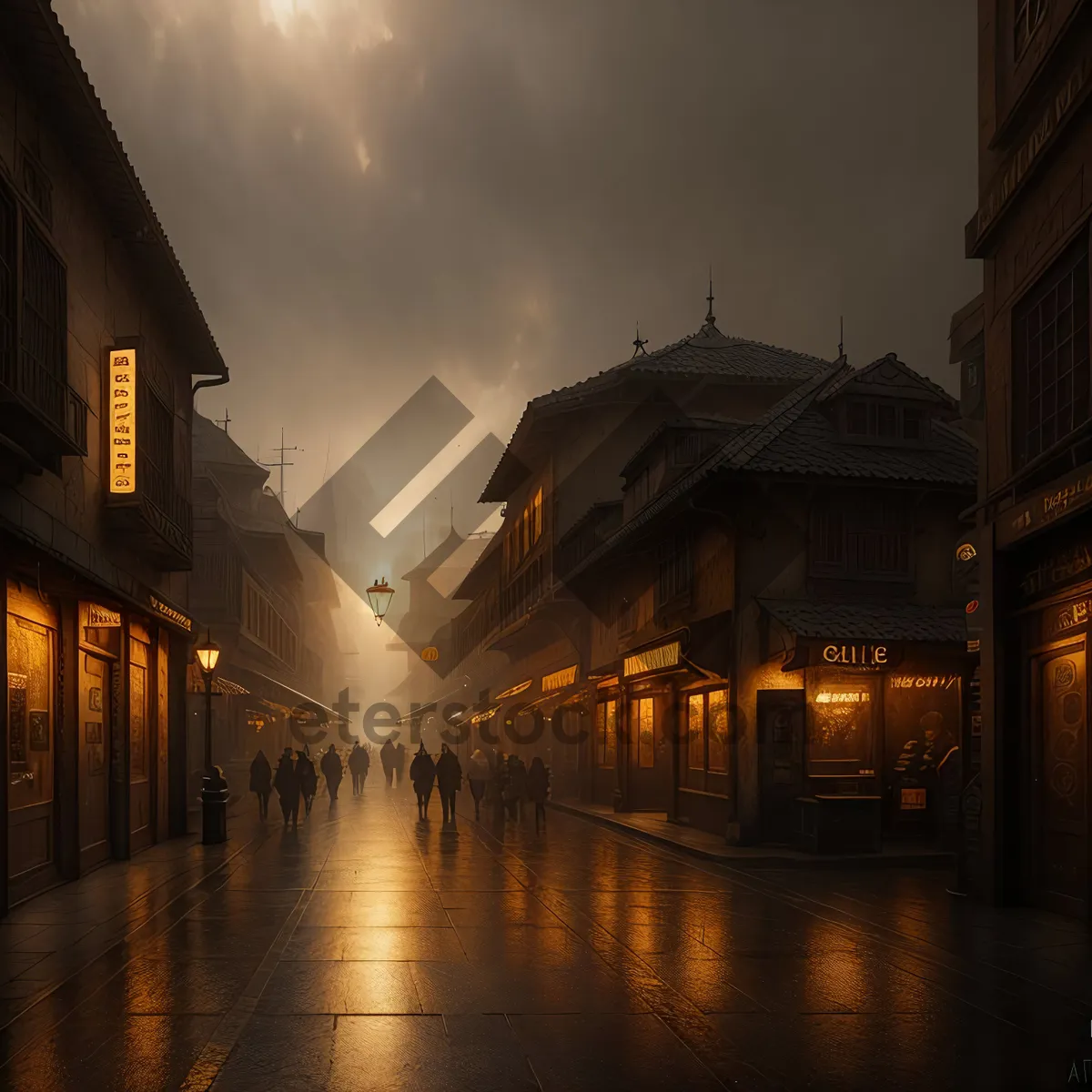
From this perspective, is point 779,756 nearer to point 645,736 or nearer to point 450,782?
point 645,736

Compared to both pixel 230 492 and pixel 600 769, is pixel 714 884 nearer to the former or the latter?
pixel 600 769

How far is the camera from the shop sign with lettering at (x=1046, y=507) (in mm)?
11828

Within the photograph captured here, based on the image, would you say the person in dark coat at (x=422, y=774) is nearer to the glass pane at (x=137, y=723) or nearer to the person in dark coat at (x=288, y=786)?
the person in dark coat at (x=288, y=786)

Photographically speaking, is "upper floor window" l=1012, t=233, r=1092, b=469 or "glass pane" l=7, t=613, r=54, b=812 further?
"glass pane" l=7, t=613, r=54, b=812

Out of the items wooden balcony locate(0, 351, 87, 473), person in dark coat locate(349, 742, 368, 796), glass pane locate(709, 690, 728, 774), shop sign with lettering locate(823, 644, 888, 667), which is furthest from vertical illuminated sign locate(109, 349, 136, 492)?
person in dark coat locate(349, 742, 368, 796)

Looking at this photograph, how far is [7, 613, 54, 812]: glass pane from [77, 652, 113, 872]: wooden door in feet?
4.60

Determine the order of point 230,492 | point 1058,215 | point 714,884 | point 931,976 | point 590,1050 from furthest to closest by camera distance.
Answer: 1. point 230,492
2. point 714,884
3. point 1058,215
4. point 931,976
5. point 590,1050

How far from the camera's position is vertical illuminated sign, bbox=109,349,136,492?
60.7 ft

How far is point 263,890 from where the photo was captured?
15961mm

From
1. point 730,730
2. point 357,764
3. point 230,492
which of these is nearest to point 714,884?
point 730,730

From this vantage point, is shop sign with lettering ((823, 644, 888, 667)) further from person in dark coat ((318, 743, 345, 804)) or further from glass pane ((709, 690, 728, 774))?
person in dark coat ((318, 743, 345, 804))

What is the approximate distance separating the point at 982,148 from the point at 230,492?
52.9 metres

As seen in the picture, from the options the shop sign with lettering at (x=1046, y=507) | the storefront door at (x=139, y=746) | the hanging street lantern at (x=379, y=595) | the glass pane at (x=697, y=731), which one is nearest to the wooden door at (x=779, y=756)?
the glass pane at (x=697, y=731)

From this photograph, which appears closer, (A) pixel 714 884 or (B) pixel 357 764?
(A) pixel 714 884
